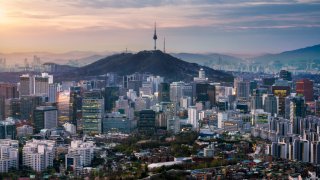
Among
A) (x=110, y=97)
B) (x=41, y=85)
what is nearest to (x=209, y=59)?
(x=110, y=97)

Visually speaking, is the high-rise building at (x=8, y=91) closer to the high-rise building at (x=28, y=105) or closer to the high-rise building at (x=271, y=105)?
the high-rise building at (x=28, y=105)


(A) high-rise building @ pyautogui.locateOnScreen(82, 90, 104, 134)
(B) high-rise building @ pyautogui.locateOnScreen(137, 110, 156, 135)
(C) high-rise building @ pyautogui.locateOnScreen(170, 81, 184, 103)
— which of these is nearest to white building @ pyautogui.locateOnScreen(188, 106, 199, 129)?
(B) high-rise building @ pyautogui.locateOnScreen(137, 110, 156, 135)

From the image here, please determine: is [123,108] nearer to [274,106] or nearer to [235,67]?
[274,106]

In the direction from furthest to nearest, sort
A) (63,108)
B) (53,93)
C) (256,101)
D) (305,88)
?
(305,88) < (53,93) < (256,101) < (63,108)

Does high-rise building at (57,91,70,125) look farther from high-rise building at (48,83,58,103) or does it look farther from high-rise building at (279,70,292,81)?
high-rise building at (279,70,292,81)

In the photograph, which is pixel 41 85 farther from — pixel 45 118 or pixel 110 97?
pixel 45 118

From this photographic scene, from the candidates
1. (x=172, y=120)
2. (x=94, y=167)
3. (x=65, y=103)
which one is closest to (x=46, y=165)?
(x=94, y=167)

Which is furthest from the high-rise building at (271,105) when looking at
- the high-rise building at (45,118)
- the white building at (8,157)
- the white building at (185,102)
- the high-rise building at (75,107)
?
the white building at (8,157)
